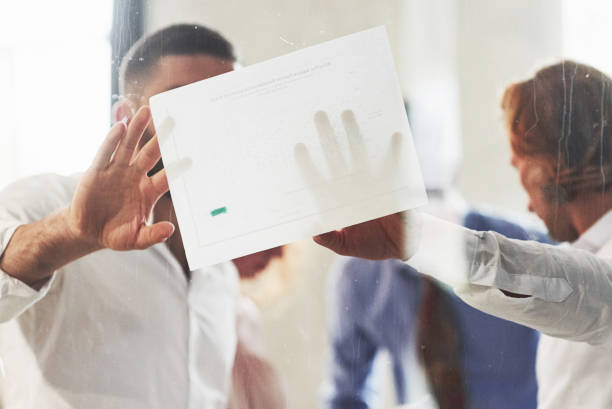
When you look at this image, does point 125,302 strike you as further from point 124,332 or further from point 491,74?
point 491,74

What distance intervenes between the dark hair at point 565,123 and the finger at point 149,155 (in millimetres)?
376

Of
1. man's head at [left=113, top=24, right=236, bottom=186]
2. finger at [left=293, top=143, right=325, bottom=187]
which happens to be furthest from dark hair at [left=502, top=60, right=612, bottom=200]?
man's head at [left=113, top=24, right=236, bottom=186]

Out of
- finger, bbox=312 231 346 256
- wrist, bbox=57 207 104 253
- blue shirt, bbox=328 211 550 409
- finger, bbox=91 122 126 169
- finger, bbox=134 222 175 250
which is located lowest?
blue shirt, bbox=328 211 550 409

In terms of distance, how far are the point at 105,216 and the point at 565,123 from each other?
50cm

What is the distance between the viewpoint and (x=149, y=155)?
610mm

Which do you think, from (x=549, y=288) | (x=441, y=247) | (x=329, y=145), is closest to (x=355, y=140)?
(x=329, y=145)

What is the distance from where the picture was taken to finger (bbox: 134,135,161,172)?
2.00 feet

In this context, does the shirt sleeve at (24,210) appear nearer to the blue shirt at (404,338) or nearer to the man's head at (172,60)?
the man's head at (172,60)

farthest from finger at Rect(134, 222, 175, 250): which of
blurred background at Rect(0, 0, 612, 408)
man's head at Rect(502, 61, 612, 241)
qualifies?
man's head at Rect(502, 61, 612, 241)

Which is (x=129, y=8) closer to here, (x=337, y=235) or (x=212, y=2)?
(x=212, y=2)

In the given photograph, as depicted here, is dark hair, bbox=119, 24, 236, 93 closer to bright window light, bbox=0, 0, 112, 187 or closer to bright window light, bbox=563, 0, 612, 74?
bright window light, bbox=0, 0, 112, 187

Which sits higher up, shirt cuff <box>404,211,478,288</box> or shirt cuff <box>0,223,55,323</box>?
shirt cuff <box>0,223,55,323</box>

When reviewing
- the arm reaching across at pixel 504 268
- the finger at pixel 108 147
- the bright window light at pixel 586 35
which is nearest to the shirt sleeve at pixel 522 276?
the arm reaching across at pixel 504 268

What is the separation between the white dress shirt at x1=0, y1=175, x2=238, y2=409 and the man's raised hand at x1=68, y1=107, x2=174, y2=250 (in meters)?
0.03
